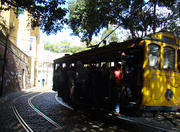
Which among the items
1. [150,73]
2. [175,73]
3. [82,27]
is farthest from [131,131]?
[82,27]

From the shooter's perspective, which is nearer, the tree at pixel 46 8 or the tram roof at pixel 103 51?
the tram roof at pixel 103 51

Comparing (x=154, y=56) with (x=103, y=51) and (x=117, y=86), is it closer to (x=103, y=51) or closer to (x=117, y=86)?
(x=117, y=86)

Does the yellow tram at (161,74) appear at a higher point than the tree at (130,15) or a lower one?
lower

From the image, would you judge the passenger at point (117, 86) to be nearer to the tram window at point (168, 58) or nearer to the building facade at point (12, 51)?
the tram window at point (168, 58)

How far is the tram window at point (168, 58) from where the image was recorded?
622 cm

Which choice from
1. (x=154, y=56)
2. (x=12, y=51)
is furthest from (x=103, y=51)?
(x=12, y=51)

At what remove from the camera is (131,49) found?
20.6ft

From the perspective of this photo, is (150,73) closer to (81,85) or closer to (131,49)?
(131,49)

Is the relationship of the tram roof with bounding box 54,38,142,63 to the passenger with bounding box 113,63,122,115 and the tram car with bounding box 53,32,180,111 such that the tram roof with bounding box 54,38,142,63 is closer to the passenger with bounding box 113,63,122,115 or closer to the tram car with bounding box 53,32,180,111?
the tram car with bounding box 53,32,180,111

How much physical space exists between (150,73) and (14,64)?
56.8 feet

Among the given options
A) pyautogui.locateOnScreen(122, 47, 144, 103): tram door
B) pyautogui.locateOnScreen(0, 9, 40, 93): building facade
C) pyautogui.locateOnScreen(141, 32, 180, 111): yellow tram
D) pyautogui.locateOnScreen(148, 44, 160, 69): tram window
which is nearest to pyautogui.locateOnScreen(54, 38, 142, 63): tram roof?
pyautogui.locateOnScreen(122, 47, 144, 103): tram door

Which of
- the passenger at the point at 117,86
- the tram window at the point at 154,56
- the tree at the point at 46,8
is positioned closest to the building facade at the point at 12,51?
the tree at the point at 46,8

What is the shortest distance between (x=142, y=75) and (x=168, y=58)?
1.33m

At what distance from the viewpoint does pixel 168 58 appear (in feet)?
20.8
